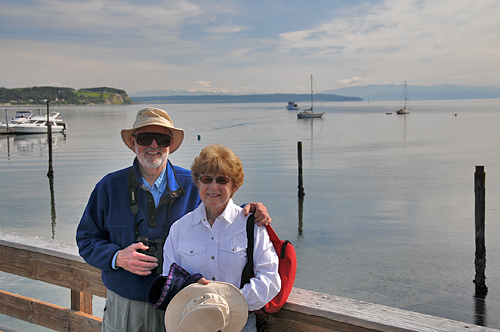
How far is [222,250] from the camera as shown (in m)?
2.21

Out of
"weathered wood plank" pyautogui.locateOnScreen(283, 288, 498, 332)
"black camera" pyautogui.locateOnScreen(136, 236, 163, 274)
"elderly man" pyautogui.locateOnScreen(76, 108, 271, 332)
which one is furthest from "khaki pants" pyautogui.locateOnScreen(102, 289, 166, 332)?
"weathered wood plank" pyautogui.locateOnScreen(283, 288, 498, 332)

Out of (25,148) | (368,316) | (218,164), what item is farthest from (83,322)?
(25,148)

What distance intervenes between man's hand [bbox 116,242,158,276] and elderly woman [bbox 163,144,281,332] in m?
0.18

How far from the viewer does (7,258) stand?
3275mm

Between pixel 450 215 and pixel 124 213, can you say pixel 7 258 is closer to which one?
pixel 124 213

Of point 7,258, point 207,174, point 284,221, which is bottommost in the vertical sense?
point 284,221

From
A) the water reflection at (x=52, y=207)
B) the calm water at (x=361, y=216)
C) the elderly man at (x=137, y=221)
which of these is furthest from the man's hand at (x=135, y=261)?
the water reflection at (x=52, y=207)

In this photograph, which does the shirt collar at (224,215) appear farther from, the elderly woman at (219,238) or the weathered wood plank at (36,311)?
the weathered wood plank at (36,311)

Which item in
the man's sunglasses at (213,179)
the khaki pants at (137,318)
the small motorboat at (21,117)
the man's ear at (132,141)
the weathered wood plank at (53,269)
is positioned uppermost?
the small motorboat at (21,117)

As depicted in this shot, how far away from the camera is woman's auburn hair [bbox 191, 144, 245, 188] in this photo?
2264mm

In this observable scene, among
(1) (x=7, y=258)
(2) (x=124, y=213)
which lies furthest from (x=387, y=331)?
(1) (x=7, y=258)

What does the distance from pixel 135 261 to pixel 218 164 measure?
2.42ft

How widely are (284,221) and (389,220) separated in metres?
4.21

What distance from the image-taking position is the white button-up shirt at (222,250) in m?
2.16
